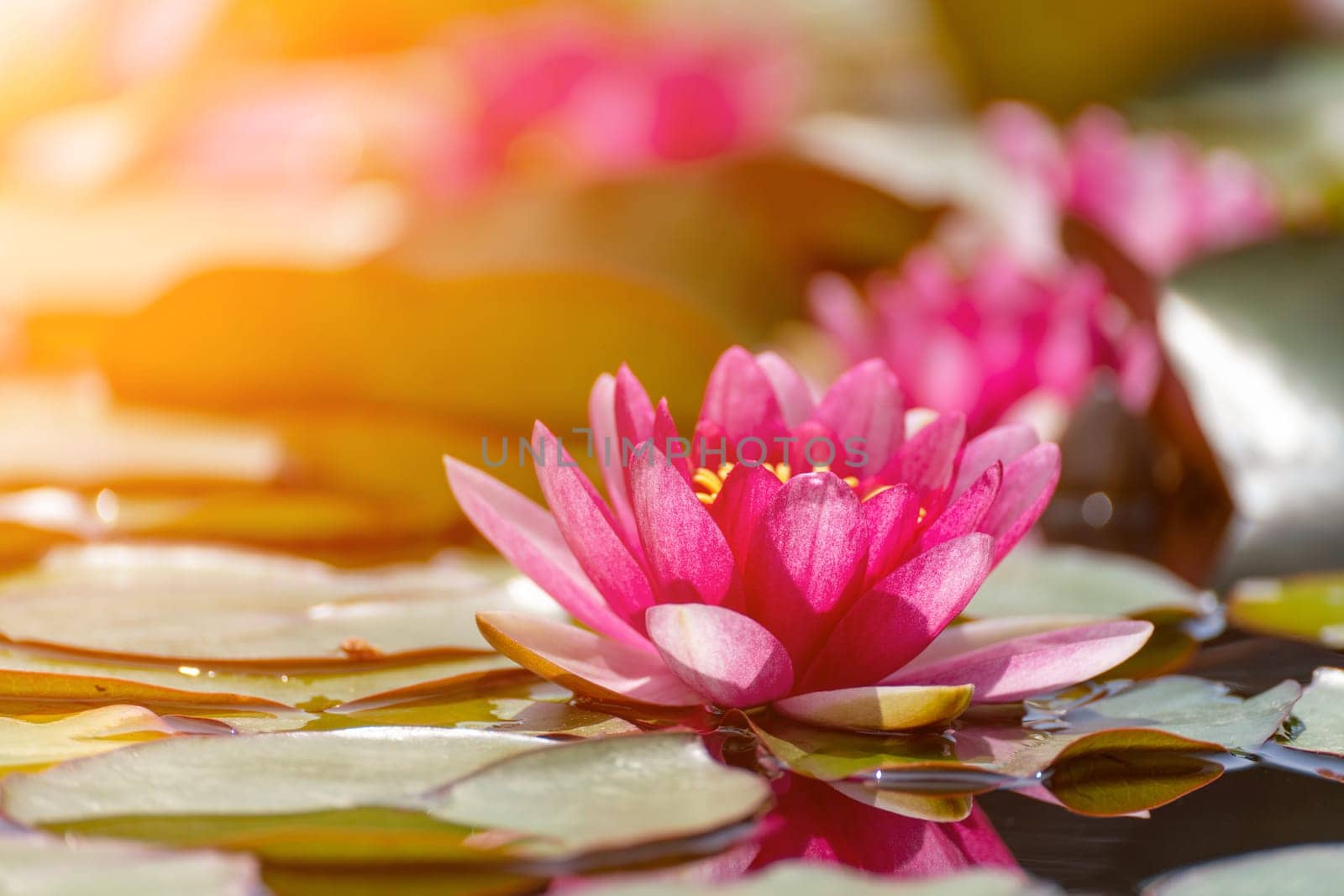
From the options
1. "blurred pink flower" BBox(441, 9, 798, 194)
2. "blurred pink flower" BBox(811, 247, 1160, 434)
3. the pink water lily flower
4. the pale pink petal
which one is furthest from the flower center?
"blurred pink flower" BBox(441, 9, 798, 194)

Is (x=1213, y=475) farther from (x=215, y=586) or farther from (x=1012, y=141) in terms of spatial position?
(x=215, y=586)

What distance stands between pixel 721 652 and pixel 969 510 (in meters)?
0.10

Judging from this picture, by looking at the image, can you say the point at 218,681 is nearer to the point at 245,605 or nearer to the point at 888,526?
the point at 245,605

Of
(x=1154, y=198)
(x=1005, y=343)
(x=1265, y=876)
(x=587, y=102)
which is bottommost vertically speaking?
(x=1265, y=876)

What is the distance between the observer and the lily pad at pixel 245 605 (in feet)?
1.72

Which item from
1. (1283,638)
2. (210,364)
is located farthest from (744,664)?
(210,364)

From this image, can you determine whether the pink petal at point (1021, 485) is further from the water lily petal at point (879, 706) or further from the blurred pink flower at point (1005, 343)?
the blurred pink flower at point (1005, 343)

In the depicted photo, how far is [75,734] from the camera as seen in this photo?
1.39ft

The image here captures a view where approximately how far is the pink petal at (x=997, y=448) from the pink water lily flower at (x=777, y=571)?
0.01m

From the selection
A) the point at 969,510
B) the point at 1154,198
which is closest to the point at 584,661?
the point at 969,510

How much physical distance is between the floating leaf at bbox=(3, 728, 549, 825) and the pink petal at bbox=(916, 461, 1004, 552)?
159 millimetres

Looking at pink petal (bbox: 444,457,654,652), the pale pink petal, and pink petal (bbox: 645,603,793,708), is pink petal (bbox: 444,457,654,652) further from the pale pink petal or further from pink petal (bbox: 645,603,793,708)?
the pale pink petal

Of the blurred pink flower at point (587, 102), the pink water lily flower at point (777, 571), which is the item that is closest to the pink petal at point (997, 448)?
the pink water lily flower at point (777, 571)

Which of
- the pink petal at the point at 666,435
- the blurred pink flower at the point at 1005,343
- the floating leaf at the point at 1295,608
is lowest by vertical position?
the floating leaf at the point at 1295,608
